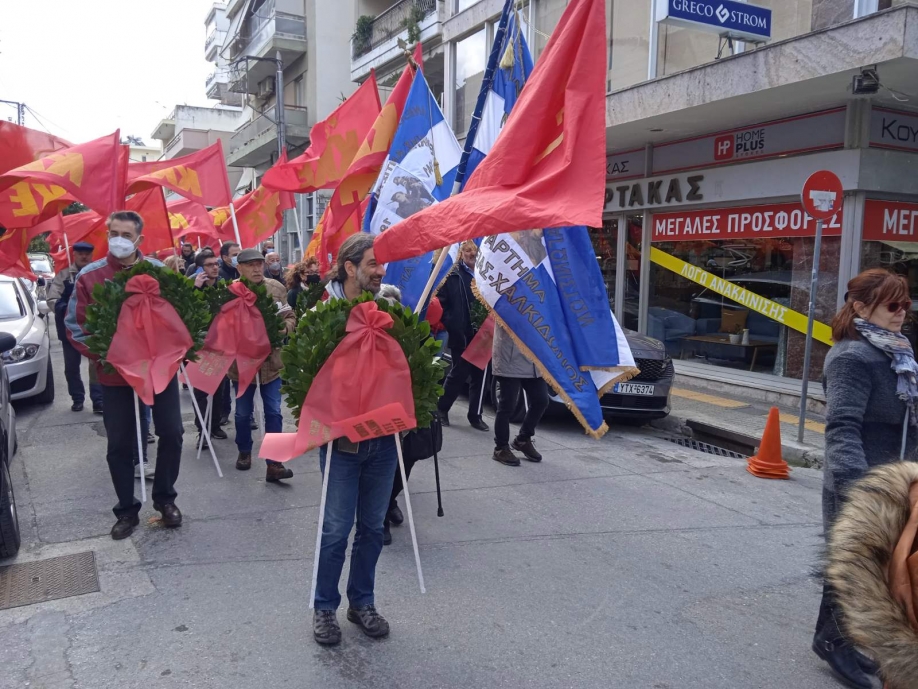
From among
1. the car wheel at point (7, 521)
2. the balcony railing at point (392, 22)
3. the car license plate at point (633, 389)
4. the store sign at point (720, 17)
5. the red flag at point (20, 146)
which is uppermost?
the balcony railing at point (392, 22)

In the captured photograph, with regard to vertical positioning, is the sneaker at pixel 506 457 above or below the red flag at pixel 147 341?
below

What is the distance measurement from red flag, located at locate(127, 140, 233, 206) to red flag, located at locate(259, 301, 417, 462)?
5.80 m

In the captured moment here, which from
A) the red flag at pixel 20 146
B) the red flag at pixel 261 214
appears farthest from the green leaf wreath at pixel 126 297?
the red flag at pixel 261 214

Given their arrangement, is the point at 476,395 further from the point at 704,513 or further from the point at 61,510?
the point at 61,510

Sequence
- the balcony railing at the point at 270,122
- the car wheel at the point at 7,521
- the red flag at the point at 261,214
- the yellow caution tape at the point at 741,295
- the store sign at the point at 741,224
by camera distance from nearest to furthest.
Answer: the car wheel at the point at 7,521
the red flag at the point at 261,214
the yellow caution tape at the point at 741,295
the store sign at the point at 741,224
the balcony railing at the point at 270,122

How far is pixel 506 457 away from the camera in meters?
6.86

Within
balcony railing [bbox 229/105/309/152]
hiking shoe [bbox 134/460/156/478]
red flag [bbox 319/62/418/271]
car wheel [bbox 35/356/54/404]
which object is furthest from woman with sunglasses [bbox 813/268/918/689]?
balcony railing [bbox 229/105/309/152]

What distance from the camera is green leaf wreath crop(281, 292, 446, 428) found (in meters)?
3.52

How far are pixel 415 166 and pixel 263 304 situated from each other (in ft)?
5.66

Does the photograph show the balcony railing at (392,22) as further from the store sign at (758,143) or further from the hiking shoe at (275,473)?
the hiking shoe at (275,473)

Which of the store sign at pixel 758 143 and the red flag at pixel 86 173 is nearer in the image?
the red flag at pixel 86 173

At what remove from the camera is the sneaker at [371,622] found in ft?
11.8

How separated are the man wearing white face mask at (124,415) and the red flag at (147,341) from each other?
0.11 m

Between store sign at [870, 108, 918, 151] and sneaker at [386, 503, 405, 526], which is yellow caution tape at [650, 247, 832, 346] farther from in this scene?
sneaker at [386, 503, 405, 526]
